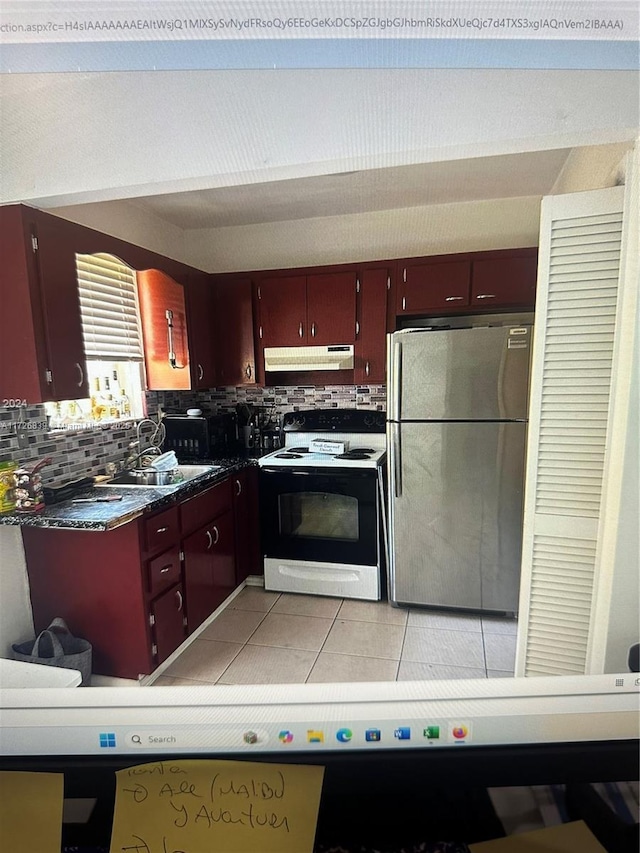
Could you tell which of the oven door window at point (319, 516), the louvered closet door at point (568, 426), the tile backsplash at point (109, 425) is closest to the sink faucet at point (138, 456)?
the tile backsplash at point (109, 425)

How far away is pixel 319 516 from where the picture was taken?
6.57ft

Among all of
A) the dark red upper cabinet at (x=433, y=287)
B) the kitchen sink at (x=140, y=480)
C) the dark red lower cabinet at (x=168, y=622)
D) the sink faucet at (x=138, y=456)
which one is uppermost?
the dark red upper cabinet at (x=433, y=287)

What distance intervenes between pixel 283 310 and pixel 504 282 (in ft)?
3.73

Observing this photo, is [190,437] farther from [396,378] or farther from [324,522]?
[396,378]

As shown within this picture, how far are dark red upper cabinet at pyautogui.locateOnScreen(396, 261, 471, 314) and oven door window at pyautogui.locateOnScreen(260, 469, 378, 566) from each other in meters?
0.91

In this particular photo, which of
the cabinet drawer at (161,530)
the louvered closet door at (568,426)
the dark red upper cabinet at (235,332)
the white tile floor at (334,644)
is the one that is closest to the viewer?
the louvered closet door at (568,426)

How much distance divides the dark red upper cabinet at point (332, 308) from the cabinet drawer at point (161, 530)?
1198 millimetres

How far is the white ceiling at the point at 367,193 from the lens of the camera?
1.41 m

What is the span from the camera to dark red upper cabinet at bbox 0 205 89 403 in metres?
1.14

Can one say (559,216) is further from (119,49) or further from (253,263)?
(253,263)

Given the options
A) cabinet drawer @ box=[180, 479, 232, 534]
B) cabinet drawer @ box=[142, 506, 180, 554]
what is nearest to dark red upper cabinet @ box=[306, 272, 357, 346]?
cabinet drawer @ box=[180, 479, 232, 534]

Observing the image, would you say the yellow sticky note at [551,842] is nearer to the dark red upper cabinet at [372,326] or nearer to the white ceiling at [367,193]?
the white ceiling at [367,193]

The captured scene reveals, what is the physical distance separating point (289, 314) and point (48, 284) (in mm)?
1207

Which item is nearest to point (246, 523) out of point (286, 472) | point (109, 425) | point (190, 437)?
point (286, 472)
